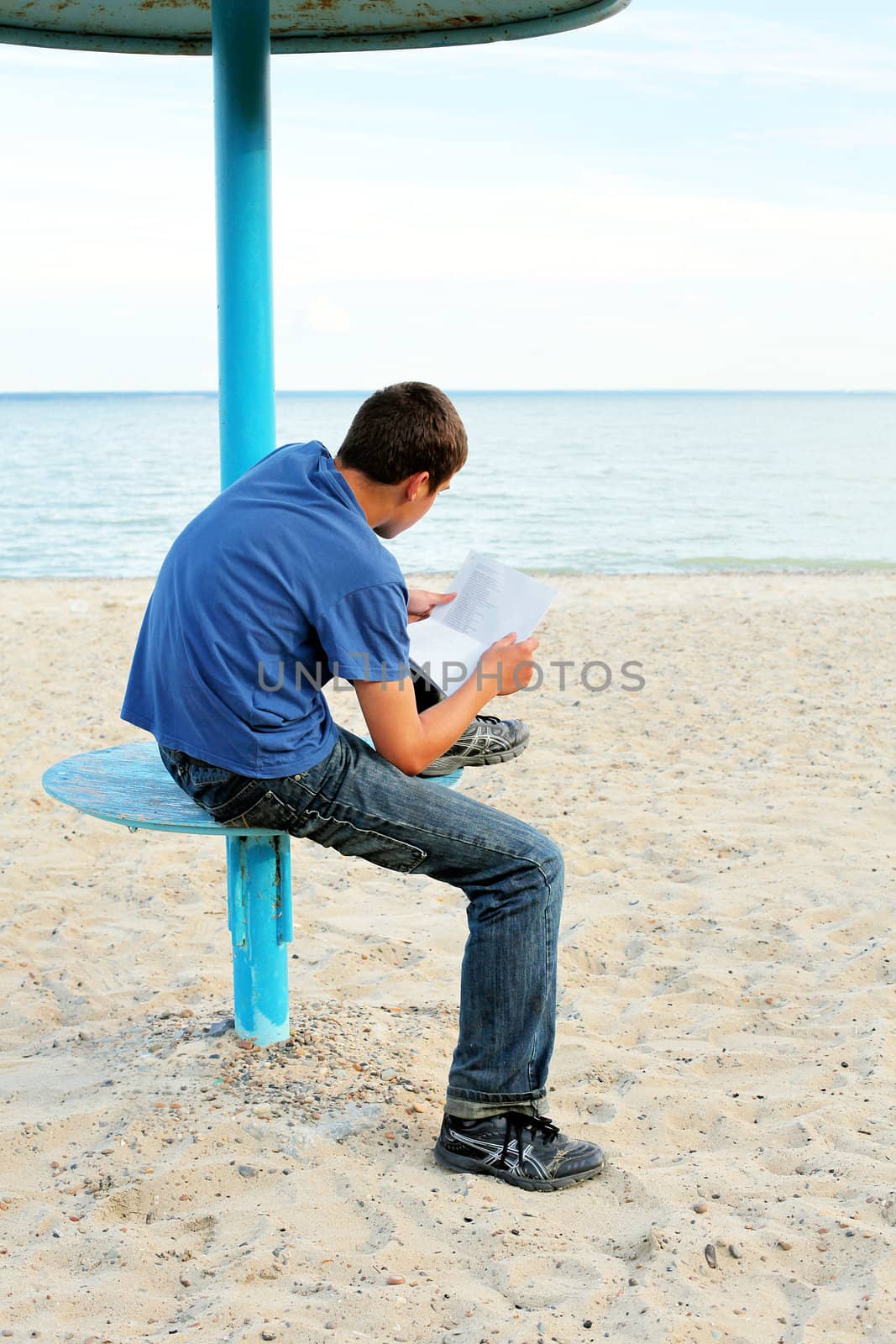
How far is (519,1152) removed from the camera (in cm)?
266

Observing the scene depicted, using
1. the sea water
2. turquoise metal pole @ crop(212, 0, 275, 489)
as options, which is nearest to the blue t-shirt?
turquoise metal pole @ crop(212, 0, 275, 489)

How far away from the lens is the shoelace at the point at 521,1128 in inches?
105

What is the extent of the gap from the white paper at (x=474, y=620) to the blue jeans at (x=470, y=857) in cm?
26

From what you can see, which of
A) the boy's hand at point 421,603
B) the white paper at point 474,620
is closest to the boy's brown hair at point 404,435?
the white paper at point 474,620

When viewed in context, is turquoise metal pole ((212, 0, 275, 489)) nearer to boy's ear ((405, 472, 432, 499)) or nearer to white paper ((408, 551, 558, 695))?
boy's ear ((405, 472, 432, 499))

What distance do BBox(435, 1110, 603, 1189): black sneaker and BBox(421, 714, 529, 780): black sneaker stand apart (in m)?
0.80

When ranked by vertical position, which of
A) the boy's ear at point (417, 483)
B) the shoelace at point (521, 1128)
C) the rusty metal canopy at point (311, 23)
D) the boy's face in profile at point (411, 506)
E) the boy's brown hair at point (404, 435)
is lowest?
the shoelace at point (521, 1128)

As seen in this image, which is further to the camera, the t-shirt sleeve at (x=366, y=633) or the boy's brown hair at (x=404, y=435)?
the boy's brown hair at (x=404, y=435)

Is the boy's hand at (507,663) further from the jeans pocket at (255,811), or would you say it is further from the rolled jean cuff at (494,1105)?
the rolled jean cuff at (494,1105)

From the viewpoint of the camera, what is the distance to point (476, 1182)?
8.64ft

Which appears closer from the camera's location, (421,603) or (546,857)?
(546,857)

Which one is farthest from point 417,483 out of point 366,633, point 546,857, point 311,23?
point 311,23

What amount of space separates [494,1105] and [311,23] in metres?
2.89

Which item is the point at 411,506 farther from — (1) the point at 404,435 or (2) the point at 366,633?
(2) the point at 366,633
